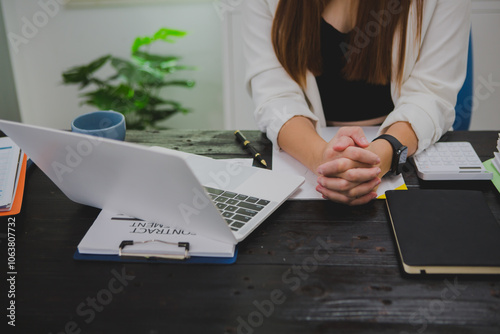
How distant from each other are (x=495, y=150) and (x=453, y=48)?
0.88 ft

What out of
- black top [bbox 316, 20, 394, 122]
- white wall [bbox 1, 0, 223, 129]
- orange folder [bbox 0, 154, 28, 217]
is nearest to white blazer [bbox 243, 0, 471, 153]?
black top [bbox 316, 20, 394, 122]

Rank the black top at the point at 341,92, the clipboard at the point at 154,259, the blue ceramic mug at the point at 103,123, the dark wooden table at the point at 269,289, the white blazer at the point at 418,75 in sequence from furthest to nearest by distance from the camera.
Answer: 1. the black top at the point at 341,92
2. the white blazer at the point at 418,75
3. the blue ceramic mug at the point at 103,123
4. the clipboard at the point at 154,259
5. the dark wooden table at the point at 269,289

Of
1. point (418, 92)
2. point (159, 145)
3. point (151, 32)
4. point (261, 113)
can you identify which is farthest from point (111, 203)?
point (151, 32)

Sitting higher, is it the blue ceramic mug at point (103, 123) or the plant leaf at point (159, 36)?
the blue ceramic mug at point (103, 123)

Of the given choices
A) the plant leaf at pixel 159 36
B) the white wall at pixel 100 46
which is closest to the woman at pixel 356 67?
the plant leaf at pixel 159 36

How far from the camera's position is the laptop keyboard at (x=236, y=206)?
0.70 meters

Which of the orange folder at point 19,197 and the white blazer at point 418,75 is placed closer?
the orange folder at point 19,197

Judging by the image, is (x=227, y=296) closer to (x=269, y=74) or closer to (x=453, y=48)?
(x=269, y=74)

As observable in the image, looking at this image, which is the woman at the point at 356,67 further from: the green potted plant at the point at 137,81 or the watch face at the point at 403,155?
the green potted plant at the point at 137,81

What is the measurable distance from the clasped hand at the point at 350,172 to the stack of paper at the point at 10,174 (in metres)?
0.56

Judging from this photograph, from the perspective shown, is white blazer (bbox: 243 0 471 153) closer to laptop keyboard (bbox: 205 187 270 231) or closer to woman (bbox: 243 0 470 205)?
woman (bbox: 243 0 470 205)

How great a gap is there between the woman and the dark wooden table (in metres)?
0.20

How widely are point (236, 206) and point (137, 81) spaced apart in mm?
1397

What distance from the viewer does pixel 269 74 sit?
3.71 ft
